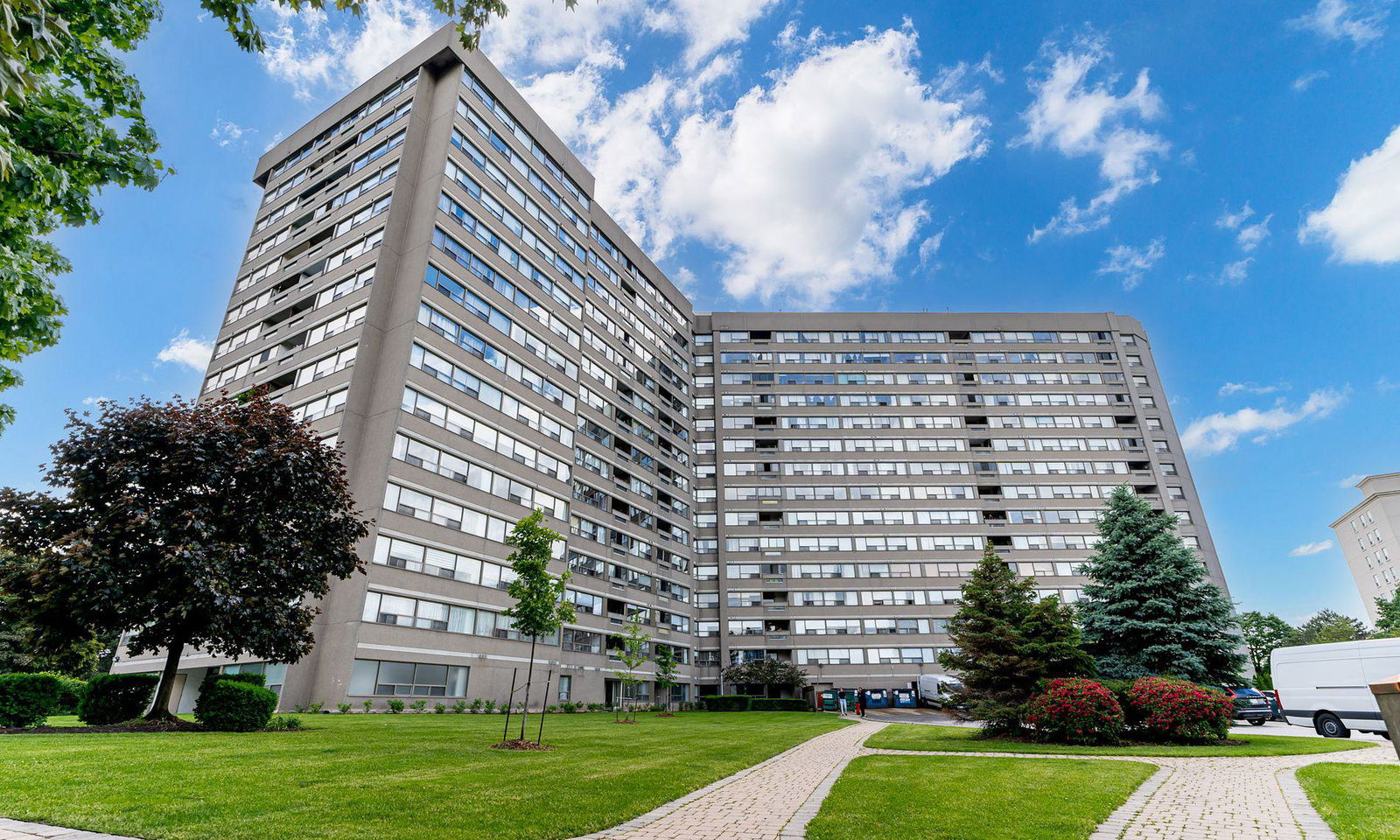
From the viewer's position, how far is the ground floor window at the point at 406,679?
99.0 feet

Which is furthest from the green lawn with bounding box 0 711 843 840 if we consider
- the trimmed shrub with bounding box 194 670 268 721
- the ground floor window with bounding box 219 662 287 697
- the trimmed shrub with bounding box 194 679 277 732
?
the ground floor window with bounding box 219 662 287 697

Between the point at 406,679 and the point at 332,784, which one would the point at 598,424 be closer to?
the point at 406,679

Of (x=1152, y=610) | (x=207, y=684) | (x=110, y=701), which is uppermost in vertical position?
(x=1152, y=610)

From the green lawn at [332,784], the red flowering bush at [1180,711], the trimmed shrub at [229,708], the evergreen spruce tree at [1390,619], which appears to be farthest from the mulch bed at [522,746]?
the evergreen spruce tree at [1390,619]

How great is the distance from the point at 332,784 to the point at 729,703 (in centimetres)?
5091

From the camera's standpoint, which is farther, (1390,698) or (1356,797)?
(1356,797)

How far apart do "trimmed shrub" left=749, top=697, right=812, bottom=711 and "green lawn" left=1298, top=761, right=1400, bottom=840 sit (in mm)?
44506

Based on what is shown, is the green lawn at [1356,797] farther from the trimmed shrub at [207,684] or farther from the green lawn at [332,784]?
the trimmed shrub at [207,684]

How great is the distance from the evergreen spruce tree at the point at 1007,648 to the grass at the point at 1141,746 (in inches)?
47.2

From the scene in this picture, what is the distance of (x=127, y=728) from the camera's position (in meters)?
16.6

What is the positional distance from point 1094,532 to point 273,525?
6800 cm

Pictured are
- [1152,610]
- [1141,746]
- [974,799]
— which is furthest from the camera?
[1152,610]

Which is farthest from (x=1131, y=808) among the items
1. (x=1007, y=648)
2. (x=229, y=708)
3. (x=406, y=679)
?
(x=406, y=679)

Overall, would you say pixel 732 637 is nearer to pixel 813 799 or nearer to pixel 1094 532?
pixel 1094 532
